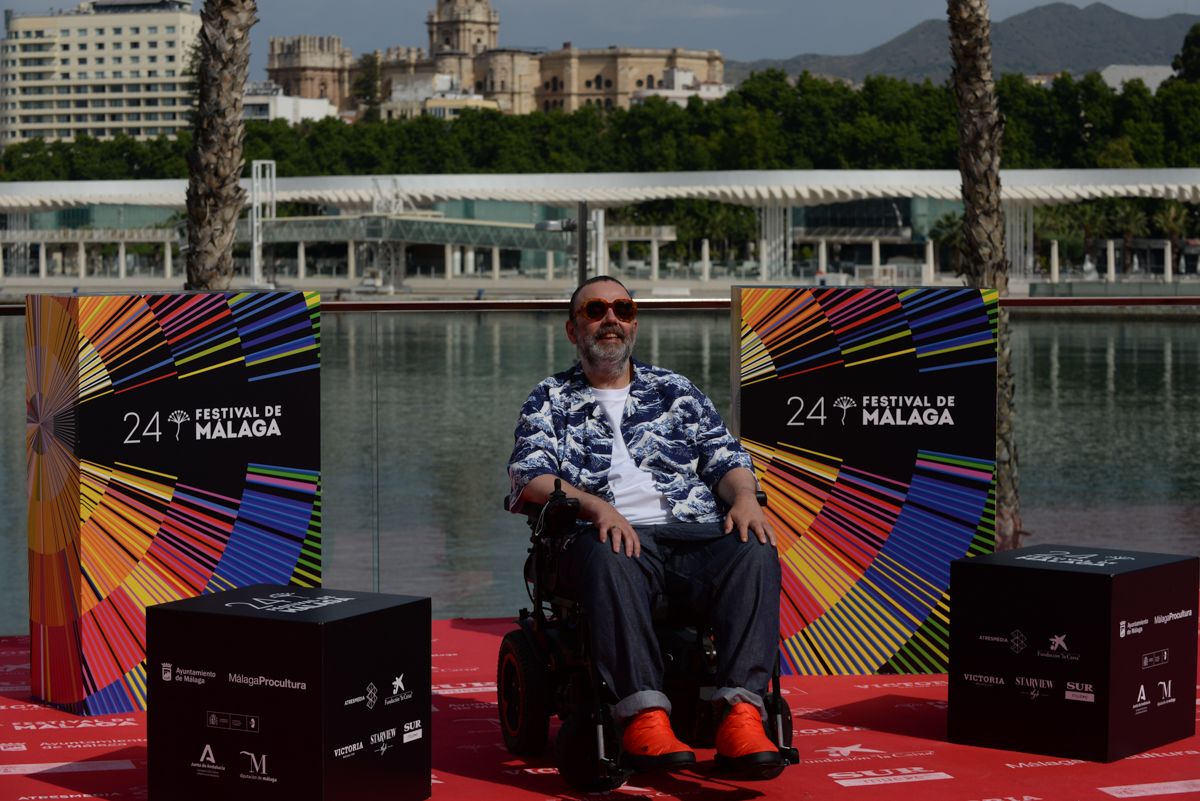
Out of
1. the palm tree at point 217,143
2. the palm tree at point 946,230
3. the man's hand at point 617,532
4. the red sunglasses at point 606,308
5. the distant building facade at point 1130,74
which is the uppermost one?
the distant building facade at point 1130,74

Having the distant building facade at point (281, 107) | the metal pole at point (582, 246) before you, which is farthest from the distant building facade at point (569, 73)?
the metal pole at point (582, 246)

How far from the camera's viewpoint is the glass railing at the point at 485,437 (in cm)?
629

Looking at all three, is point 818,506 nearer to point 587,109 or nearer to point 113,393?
point 113,393

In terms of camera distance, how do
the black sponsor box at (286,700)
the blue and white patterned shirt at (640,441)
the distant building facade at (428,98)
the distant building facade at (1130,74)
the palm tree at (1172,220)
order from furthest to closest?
the distant building facade at (428,98) < the distant building facade at (1130,74) < the palm tree at (1172,220) < the blue and white patterned shirt at (640,441) < the black sponsor box at (286,700)

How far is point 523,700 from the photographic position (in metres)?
→ 3.99

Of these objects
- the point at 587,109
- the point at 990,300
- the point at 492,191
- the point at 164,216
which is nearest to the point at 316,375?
the point at 990,300

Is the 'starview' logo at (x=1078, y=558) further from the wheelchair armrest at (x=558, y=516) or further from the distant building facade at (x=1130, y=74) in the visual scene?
the distant building facade at (x=1130, y=74)

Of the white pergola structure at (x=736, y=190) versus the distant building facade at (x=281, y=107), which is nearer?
the white pergola structure at (x=736, y=190)

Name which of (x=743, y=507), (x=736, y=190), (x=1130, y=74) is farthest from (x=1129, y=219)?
(x=1130, y=74)

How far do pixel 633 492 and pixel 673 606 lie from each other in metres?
0.35

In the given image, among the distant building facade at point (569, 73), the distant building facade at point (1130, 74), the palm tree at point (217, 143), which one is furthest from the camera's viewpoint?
the distant building facade at point (569, 73)

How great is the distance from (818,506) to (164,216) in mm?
77082

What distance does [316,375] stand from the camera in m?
4.88

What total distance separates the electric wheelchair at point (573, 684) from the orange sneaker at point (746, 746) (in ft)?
0.32
